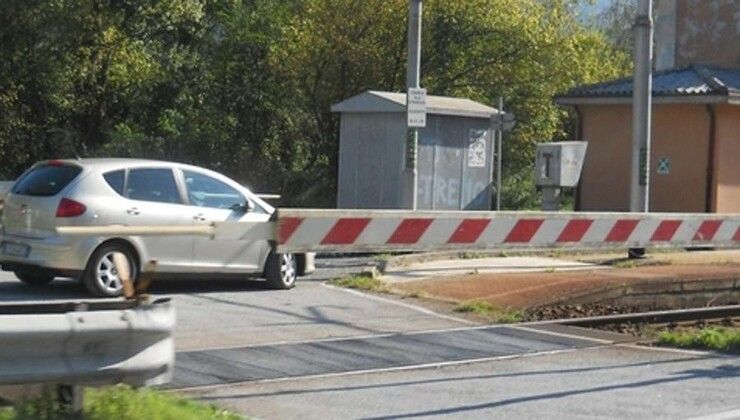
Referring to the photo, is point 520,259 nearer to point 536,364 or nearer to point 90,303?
point 536,364

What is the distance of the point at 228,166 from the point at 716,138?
13283 millimetres

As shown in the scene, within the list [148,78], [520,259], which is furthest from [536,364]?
[148,78]

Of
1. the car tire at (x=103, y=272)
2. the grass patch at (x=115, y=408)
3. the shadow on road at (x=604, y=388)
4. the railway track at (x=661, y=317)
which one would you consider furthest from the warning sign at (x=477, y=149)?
the grass patch at (x=115, y=408)

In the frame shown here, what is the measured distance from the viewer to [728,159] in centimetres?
2841

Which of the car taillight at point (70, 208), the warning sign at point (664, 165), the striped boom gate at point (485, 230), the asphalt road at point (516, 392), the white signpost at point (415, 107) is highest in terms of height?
the white signpost at point (415, 107)

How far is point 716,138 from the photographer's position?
28172 mm

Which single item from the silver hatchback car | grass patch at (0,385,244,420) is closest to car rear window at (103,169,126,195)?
the silver hatchback car

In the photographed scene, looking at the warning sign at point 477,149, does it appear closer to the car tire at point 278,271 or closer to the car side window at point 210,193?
the car tire at point 278,271

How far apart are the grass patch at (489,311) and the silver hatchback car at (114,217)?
8.12ft

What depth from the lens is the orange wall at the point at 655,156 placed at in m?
28.6

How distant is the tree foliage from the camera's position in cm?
3559

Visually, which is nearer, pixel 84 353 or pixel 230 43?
pixel 84 353

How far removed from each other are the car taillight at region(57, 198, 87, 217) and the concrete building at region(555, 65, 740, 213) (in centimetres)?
1599

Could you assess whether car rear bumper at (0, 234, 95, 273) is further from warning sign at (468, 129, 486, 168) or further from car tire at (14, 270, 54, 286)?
warning sign at (468, 129, 486, 168)
